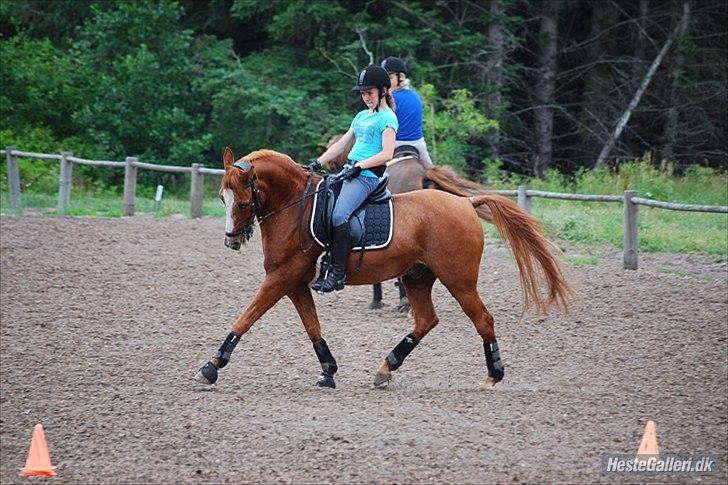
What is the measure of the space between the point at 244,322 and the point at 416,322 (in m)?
1.41

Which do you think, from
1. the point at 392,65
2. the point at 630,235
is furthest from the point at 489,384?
the point at 630,235

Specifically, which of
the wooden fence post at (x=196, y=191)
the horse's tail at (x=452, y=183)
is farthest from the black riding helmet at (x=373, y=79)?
the wooden fence post at (x=196, y=191)

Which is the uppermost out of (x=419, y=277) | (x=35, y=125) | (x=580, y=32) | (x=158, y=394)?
(x=580, y=32)

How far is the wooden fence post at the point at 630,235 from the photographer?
13.1 metres

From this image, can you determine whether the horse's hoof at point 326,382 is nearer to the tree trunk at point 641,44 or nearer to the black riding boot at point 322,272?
the black riding boot at point 322,272

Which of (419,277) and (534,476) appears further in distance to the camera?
(419,277)

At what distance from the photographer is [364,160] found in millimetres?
7953

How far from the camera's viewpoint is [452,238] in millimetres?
7969

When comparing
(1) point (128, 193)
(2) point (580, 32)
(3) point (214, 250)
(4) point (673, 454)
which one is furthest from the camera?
(2) point (580, 32)

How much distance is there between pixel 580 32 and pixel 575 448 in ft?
81.7

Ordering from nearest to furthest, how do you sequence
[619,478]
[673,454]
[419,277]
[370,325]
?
[619,478], [673,454], [419,277], [370,325]

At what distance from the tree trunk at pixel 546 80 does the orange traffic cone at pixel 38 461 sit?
22.0m

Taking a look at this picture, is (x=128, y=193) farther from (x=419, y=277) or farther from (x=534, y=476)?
(x=534, y=476)

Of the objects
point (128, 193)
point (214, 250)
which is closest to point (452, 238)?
point (214, 250)
